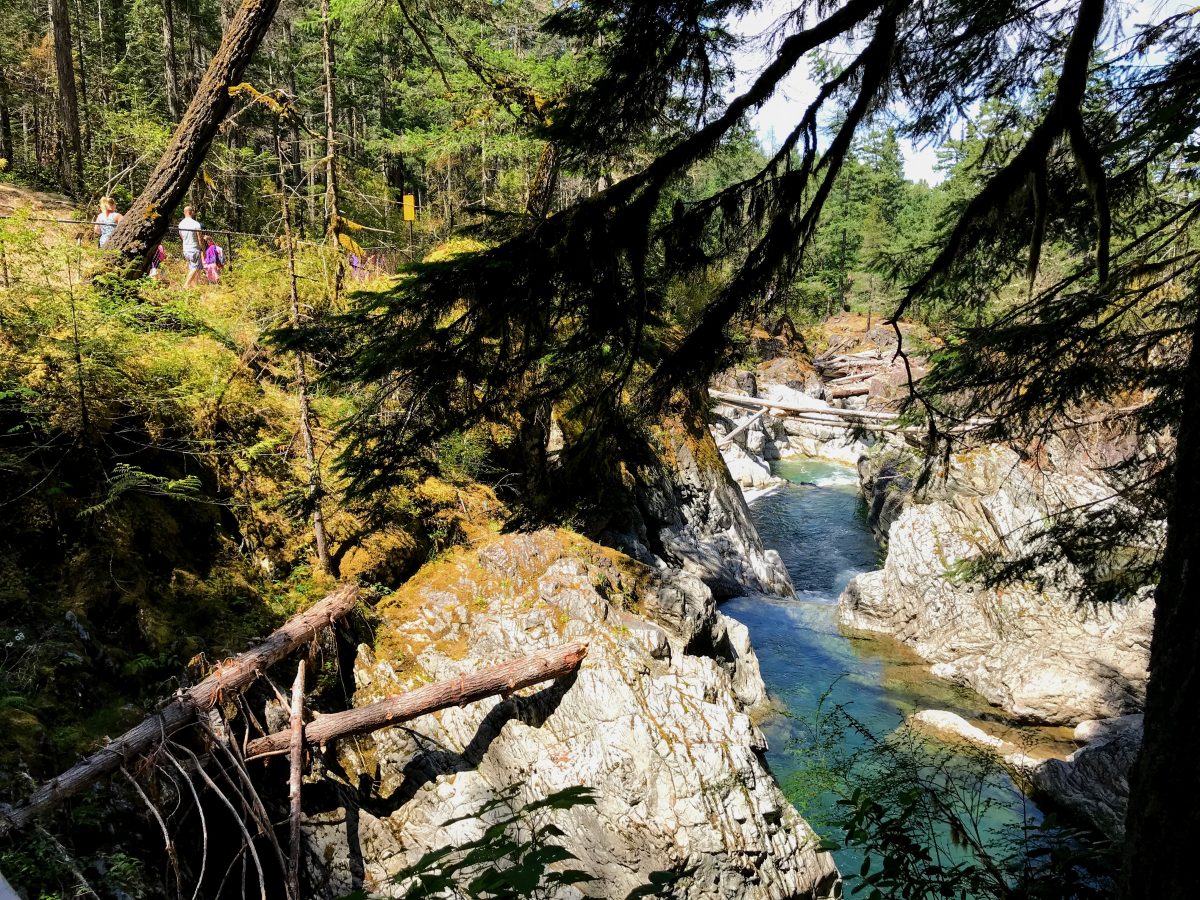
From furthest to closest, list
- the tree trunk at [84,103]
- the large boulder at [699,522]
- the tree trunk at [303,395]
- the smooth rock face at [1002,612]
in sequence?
1. the tree trunk at [84,103]
2. the large boulder at [699,522]
3. the smooth rock face at [1002,612]
4. the tree trunk at [303,395]

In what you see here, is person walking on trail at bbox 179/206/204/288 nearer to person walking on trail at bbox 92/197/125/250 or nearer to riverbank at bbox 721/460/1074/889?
person walking on trail at bbox 92/197/125/250

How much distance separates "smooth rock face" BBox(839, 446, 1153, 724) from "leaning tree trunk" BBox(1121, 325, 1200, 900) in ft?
21.1

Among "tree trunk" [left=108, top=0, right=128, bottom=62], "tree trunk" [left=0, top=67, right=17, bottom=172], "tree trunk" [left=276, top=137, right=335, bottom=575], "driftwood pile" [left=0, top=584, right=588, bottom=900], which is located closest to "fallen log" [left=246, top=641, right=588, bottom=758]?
"driftwood pile" [left=0, top=584, right=588, bottom=900]

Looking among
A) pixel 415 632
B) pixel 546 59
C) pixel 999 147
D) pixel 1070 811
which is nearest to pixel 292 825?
pixel 415 632

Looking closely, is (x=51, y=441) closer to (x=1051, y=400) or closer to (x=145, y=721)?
(x=145, y=721)

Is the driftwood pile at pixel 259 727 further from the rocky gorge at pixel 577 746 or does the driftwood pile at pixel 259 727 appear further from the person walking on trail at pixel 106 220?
the person walking on trail at pixel 106 220

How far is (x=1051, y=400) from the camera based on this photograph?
159 inches

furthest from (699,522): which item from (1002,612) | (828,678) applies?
(1002,612)

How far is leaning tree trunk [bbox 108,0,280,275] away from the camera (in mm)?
5125

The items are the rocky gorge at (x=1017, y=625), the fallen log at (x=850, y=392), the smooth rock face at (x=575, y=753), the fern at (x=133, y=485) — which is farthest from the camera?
the fallen log at (x=850, y=392)

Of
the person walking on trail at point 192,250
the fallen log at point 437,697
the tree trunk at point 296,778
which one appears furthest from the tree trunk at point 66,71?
the fallen log at point 437,697

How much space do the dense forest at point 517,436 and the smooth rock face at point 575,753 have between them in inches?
1.7

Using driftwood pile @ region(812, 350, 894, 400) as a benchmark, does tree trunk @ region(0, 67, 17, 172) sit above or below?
above

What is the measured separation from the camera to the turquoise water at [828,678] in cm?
633
